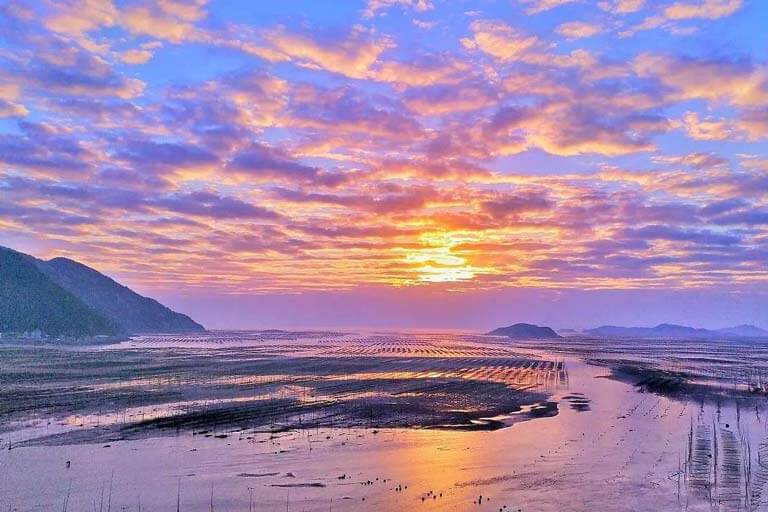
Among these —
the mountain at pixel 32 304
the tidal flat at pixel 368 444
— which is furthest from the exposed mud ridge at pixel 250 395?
the mountain at pixel 32 304

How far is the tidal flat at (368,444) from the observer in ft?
86.3

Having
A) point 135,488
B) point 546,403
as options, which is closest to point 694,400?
point 546,403

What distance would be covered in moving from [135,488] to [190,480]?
98.8 inches

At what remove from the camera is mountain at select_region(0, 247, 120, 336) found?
472 ft

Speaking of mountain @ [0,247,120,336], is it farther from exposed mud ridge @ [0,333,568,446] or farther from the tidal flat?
the tidal flat

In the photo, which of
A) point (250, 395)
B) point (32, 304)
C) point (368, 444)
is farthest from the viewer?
point (32, 304)

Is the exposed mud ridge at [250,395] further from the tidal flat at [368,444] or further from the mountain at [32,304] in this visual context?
the mountain at [32,304]

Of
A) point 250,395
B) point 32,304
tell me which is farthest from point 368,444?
point 32,304

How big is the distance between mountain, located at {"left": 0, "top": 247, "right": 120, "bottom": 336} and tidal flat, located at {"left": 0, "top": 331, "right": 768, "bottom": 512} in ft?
276

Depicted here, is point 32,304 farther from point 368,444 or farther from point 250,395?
point 368,444

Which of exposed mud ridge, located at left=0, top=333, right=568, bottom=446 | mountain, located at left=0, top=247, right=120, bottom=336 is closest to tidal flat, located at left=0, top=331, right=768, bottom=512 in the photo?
exposed mud ridge, located at left=0, top=333, right=568, bottom=446

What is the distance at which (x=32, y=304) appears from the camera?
489 feet

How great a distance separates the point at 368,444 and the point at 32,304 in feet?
476

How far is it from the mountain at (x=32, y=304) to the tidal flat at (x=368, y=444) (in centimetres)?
8417
